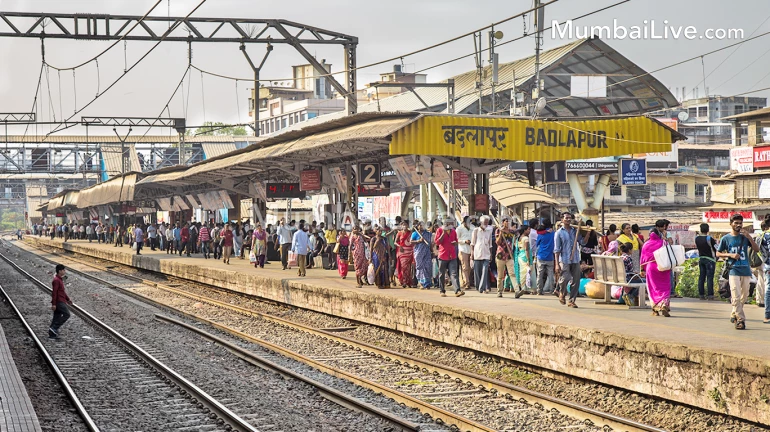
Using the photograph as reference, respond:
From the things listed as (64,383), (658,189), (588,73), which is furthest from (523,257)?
(658,189)

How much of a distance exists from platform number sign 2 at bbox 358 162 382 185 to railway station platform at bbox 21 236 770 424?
4279 millimetres

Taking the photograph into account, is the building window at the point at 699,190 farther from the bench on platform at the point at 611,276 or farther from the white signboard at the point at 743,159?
the bench on platform at the point at 611,276

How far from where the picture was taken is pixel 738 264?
11859 mm

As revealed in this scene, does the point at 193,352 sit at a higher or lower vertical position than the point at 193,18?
lower

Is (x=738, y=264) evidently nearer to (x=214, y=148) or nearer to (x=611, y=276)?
(x=611, y=276)

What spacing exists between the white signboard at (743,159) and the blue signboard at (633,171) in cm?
719

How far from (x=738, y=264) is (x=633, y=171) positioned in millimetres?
24612

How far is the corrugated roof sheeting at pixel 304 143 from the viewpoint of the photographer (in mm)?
18812

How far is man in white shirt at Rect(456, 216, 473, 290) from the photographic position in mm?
18547

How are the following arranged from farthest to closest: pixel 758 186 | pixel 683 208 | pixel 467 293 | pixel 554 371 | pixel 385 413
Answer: pixel 683 208 < pixel 758 186 < pixel 467 293 < pixel 554 371 < pixel 385 413

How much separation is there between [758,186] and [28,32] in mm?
29875

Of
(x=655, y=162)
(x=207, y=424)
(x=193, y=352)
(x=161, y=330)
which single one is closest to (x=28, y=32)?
(x=161, y=330)

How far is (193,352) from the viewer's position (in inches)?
627

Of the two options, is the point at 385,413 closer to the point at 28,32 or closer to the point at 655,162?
the point at 28,32
